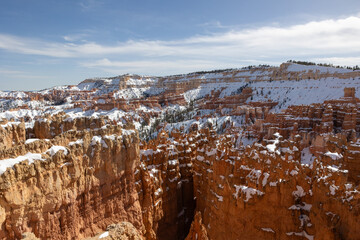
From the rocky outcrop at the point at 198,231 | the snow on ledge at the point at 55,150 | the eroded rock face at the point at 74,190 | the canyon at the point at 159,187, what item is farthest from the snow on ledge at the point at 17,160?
the rocky outcrop at the point at 198,231

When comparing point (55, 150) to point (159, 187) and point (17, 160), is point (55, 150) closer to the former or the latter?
point (17, 160)

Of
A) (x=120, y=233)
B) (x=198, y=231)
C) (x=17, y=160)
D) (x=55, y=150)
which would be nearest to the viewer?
(x=120, y=233)

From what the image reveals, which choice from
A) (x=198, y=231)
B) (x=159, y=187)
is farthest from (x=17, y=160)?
(x=159, y=187)

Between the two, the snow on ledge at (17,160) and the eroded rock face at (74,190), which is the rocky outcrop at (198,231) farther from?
the snow on ledge at (17,160)

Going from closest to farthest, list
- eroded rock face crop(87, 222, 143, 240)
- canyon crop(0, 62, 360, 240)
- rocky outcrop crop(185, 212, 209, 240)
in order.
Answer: eroded rock face crop(87, 222, 143, 240) < canyon crop(0, 62, 360, 240) < rocky outcrop crop(185, 212, 209, 240)

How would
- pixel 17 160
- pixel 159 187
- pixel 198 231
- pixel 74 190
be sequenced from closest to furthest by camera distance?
pixel 17 160 < pixel 198 231 < pixel 74 190 < pixel 159 187

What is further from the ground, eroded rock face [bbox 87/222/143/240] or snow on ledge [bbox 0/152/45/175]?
snow on ledge [bbox 0/152/45/175]

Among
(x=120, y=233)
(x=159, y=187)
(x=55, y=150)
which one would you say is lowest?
(x=159, y=187)

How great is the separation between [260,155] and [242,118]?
41.9m

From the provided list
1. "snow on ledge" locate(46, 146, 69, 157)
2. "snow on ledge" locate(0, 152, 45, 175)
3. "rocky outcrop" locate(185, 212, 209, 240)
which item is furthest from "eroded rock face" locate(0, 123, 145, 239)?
"rocky outcrop" locate(185, 212, 209, 240)

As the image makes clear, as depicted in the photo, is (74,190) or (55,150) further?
(74,190)

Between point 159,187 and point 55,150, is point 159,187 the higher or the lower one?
the lower one

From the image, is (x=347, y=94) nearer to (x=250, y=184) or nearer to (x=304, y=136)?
(x=304, y=136)

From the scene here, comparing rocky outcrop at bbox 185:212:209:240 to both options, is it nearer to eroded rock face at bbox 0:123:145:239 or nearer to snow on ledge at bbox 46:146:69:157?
eroded rock face at bbox 0:123:145:239
